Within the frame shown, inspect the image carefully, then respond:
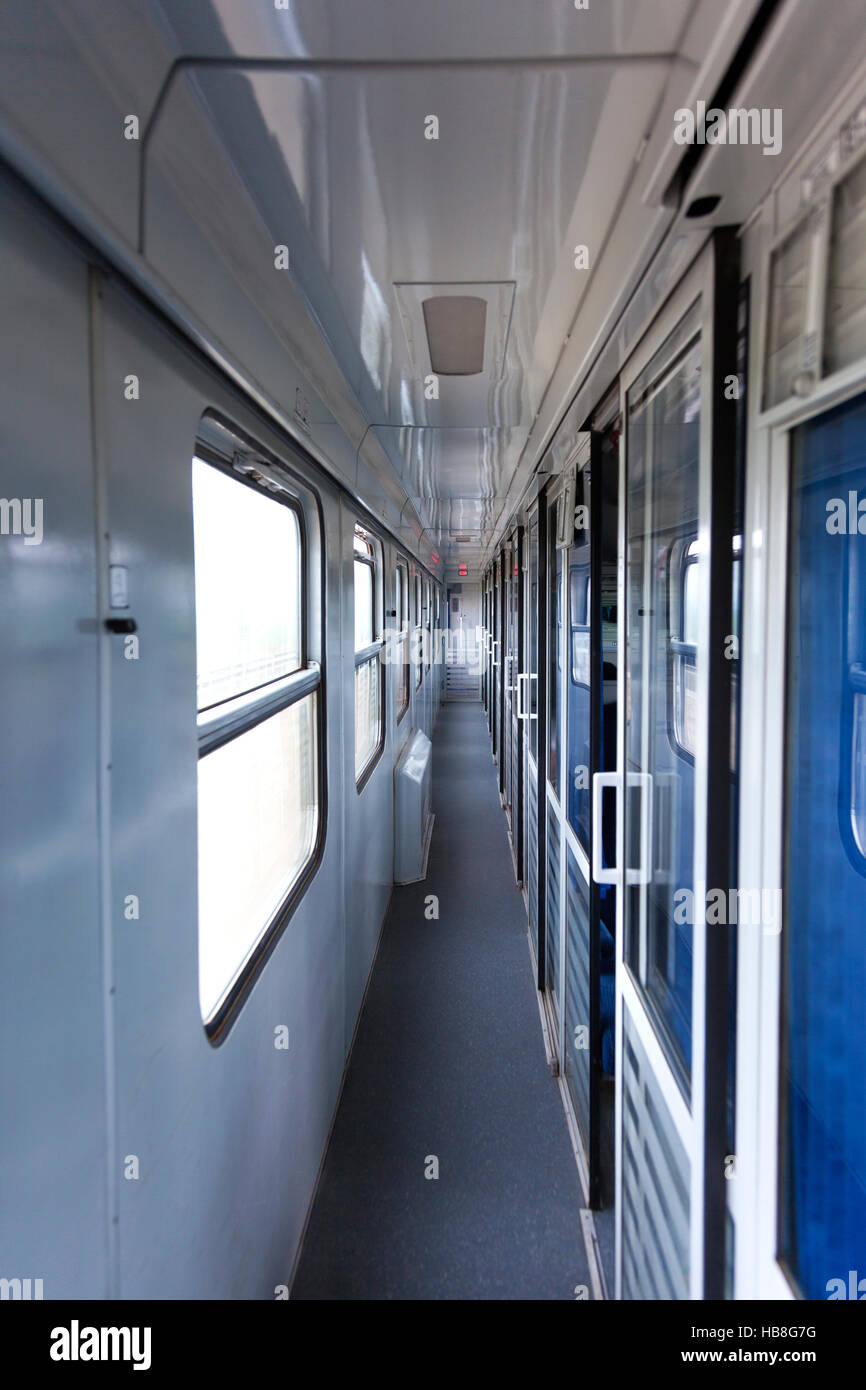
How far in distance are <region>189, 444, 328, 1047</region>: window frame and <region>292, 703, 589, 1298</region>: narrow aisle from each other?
1134 millimetres

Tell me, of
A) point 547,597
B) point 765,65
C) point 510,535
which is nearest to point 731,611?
point 765,65

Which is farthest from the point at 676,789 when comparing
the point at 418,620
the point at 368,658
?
the point at 418,620

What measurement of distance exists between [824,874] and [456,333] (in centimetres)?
184

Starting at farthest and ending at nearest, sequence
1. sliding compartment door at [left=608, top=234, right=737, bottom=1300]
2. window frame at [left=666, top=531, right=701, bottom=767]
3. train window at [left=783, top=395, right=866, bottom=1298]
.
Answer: window frame at [left=666, top=531, right=701, bottom=767], sliding compartment door at [left=608, top=234, right=737, bottom=1300], train window at [left=783, top=395, right=866, bottom=1298]

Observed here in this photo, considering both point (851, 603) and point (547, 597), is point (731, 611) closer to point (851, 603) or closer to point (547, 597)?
point (851, 603)

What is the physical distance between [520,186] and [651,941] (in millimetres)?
1596

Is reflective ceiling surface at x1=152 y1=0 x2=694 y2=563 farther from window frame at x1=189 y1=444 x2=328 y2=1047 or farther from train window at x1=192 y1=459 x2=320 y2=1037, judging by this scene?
train window at x1=192 y1=459 x2=320 y2=1037

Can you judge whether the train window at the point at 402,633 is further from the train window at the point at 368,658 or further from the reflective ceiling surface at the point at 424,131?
the reflective ceiling surface at the point at 424,131

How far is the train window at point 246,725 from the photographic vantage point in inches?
65.5

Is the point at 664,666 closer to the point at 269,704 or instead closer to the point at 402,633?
the point at 269,704

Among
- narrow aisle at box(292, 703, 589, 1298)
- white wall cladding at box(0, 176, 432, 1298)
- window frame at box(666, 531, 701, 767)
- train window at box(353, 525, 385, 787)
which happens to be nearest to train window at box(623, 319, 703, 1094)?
window frame at box(666, 531, 701, 767)

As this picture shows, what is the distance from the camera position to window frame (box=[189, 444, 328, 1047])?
5.23 feet

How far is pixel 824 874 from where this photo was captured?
1021mm

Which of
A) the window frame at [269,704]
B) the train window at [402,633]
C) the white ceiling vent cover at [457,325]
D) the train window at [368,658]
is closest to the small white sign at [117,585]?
the window frame at [269,704]
